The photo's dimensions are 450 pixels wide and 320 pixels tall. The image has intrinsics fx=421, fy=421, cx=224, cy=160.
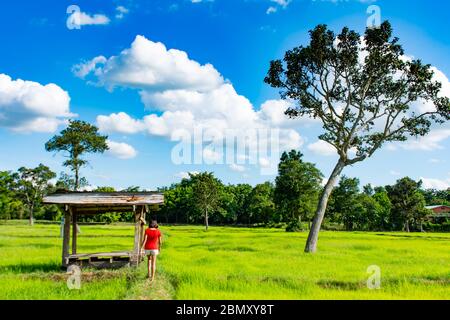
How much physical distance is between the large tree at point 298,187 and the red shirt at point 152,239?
5507cm

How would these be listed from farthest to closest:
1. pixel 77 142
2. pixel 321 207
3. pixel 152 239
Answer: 1. pixel 77 142
2. pixel 321 207
3. pixel 152 239

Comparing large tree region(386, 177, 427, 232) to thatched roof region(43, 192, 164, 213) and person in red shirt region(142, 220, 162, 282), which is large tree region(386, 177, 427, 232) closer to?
thatched roof region(43, 192, 164, 213)

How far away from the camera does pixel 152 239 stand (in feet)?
51.5

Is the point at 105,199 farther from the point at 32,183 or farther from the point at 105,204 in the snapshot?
the point at 32,183

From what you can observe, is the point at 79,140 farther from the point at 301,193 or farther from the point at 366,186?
the point at 366,186

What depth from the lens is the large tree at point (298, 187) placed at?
228 feet

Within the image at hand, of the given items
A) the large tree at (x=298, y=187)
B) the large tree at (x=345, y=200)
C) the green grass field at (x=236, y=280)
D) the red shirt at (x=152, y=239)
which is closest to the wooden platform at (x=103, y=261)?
the green grass field at (x=236, y=280)

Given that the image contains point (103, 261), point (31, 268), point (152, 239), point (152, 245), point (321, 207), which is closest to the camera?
point (152, 245)

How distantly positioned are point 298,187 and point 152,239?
55.5 m

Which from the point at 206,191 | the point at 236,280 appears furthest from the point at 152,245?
the point at 206,191

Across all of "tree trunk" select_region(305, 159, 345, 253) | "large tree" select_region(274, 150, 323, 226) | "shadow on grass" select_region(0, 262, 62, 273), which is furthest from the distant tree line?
"shadow on grass" select_region(0, 262, 62, 273)

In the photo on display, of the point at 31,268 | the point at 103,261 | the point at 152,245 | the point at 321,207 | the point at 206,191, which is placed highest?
the point at 206,191
